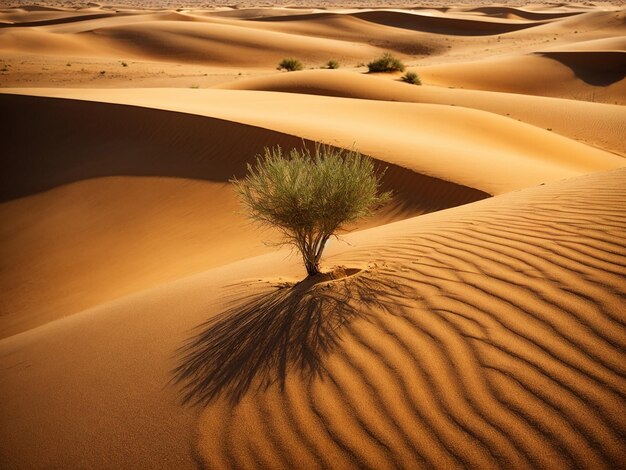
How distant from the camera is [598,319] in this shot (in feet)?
9.30

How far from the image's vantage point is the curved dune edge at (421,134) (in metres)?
8.94

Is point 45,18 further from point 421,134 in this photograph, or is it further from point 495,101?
point 421,134

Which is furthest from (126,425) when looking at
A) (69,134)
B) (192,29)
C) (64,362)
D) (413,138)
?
(192,29)

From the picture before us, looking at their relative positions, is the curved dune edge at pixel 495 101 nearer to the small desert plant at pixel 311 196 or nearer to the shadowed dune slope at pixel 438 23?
the small desert plant at pixel 311 196

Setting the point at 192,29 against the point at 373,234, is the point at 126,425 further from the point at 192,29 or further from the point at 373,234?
the point at 192,29

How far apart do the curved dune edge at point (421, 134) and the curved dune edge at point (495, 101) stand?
2.75 m

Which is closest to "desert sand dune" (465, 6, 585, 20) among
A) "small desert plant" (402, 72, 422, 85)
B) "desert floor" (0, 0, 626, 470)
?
"small desert plant" (402, 72, 422, 85)

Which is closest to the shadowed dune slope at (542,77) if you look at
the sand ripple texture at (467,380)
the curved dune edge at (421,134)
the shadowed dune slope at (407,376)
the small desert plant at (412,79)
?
the small desert plant at (412,79)

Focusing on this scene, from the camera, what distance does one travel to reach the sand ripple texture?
90.2 inches

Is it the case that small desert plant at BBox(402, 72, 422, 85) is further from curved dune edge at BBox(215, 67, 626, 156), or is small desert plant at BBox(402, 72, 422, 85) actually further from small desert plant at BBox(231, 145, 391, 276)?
small desert plant at BBox(231, 145, 391, 276)

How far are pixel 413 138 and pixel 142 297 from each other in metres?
8.27

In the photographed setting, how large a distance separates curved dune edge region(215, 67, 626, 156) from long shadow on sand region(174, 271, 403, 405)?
1379 cm

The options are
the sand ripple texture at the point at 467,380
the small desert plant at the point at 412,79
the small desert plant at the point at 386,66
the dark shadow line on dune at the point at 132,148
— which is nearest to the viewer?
the sand ripple texture at the point at 467,380

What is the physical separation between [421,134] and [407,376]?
1084 centimetres
